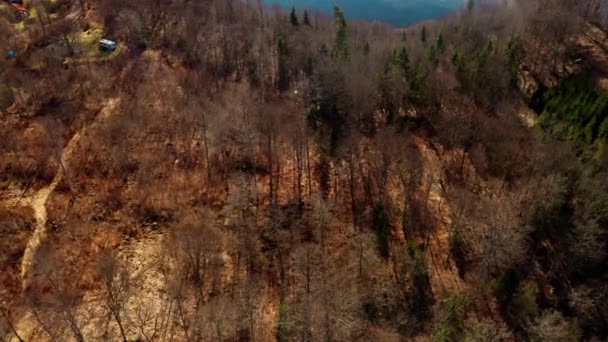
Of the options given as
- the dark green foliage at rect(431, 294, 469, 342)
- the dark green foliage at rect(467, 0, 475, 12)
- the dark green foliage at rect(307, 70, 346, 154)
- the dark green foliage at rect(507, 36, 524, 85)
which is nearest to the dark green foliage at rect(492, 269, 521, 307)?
the dark green foliage at rect(431, 294, 469, 342)

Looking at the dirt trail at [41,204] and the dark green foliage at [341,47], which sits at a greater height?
the dark green foliage at [341,47]

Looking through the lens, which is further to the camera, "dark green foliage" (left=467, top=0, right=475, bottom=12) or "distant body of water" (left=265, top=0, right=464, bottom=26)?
"distant body of water" (left=265, top=0, right=464, bottom=26)

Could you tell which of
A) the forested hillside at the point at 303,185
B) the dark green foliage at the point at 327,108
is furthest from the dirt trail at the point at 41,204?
the dark green foliage at the point at 327,108

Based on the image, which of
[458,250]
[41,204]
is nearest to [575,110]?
[458,250]

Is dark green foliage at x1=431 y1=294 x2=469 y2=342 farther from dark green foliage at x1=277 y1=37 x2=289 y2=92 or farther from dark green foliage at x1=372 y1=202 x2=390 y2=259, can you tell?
dark green foliage at x1=277 y1=37 x2=289 y2=92

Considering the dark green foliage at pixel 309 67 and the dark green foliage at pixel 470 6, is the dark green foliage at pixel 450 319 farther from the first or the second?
the dark green foliage at pixel 470 6

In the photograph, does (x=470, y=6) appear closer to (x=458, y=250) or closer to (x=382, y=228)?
(x=458, y=250)

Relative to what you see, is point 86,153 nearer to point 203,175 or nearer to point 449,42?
point 203,175
